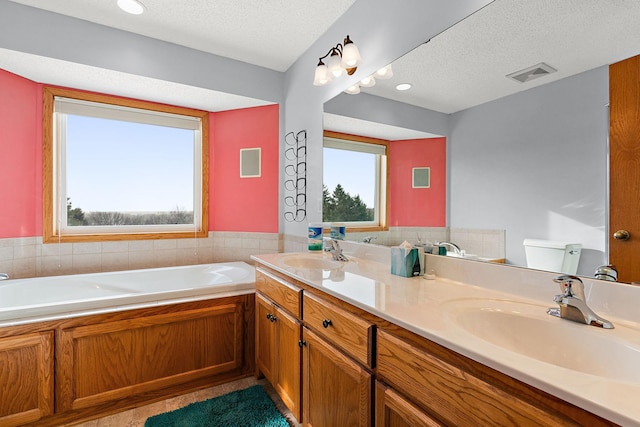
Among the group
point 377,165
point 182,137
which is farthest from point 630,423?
point 182,137

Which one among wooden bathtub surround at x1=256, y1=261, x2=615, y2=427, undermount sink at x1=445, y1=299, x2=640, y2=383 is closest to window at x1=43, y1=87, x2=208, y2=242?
wooden bathtub surround at x1=256, y1=261, x2=615, y2=427

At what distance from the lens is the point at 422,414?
83 centimetres

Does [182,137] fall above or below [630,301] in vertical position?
above

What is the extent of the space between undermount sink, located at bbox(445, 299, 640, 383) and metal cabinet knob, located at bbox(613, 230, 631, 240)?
261 mm

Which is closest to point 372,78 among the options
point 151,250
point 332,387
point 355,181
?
point 355,181

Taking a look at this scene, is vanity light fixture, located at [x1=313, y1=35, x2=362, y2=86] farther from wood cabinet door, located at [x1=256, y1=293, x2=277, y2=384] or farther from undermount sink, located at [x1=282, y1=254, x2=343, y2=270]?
wood cabinet door, located at [x1=256, y1=293, x2=277, y2=384]

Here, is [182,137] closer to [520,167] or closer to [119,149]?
[119,149]

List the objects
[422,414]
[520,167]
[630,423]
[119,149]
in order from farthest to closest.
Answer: [119,149], [520,167], [422,414], [630,423]

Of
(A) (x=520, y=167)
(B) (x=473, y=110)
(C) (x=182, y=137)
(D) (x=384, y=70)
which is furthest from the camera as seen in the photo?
(C) (x=182, y=137)

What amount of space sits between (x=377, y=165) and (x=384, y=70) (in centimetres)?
53

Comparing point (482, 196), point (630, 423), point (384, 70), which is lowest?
point (630, 423)

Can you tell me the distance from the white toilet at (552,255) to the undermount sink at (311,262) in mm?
1043

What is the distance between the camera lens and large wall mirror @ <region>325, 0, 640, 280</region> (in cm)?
94

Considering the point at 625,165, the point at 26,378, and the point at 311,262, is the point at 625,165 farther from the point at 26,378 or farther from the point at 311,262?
the point at 26,378
